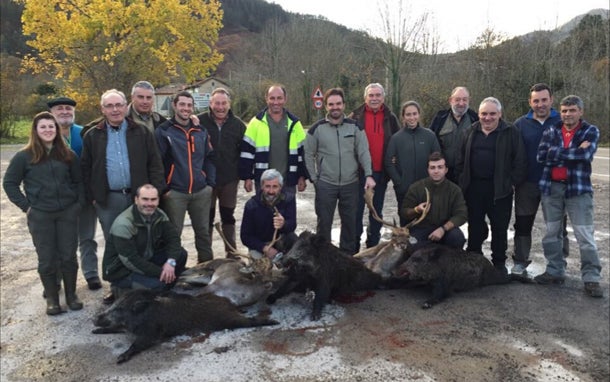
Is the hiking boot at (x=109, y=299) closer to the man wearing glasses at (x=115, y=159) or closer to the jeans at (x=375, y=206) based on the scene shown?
the man wearing glasses at (x=115, y=159)

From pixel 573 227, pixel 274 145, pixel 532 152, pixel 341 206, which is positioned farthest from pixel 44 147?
pixel 573 227

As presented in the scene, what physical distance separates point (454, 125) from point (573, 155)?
1556mm

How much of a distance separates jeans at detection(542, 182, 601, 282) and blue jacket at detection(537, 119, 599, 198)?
0.35 feet

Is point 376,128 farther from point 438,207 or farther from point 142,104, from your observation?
point 142,104

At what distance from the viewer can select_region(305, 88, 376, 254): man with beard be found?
20.4ft

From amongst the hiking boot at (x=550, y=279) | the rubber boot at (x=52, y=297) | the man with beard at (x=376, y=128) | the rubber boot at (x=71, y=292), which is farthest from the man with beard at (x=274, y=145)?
the hiking boot at (x=550, y=279)

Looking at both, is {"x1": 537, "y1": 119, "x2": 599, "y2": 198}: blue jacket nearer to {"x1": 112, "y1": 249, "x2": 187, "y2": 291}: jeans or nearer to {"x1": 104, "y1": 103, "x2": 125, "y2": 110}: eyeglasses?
{"x1": 112, "y1": 249, "x2": 187, "y2": 291}: jeans

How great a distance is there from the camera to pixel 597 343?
4828 mm

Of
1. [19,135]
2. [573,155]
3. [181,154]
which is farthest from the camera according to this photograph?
[19,135]

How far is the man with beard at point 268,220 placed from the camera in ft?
18.5

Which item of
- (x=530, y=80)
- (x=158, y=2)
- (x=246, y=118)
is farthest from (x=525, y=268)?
(x=246, y=118)

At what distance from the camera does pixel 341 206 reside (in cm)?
642

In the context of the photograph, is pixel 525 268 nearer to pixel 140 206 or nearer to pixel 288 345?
pixel 288 345

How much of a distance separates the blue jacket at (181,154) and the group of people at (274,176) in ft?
0.05
